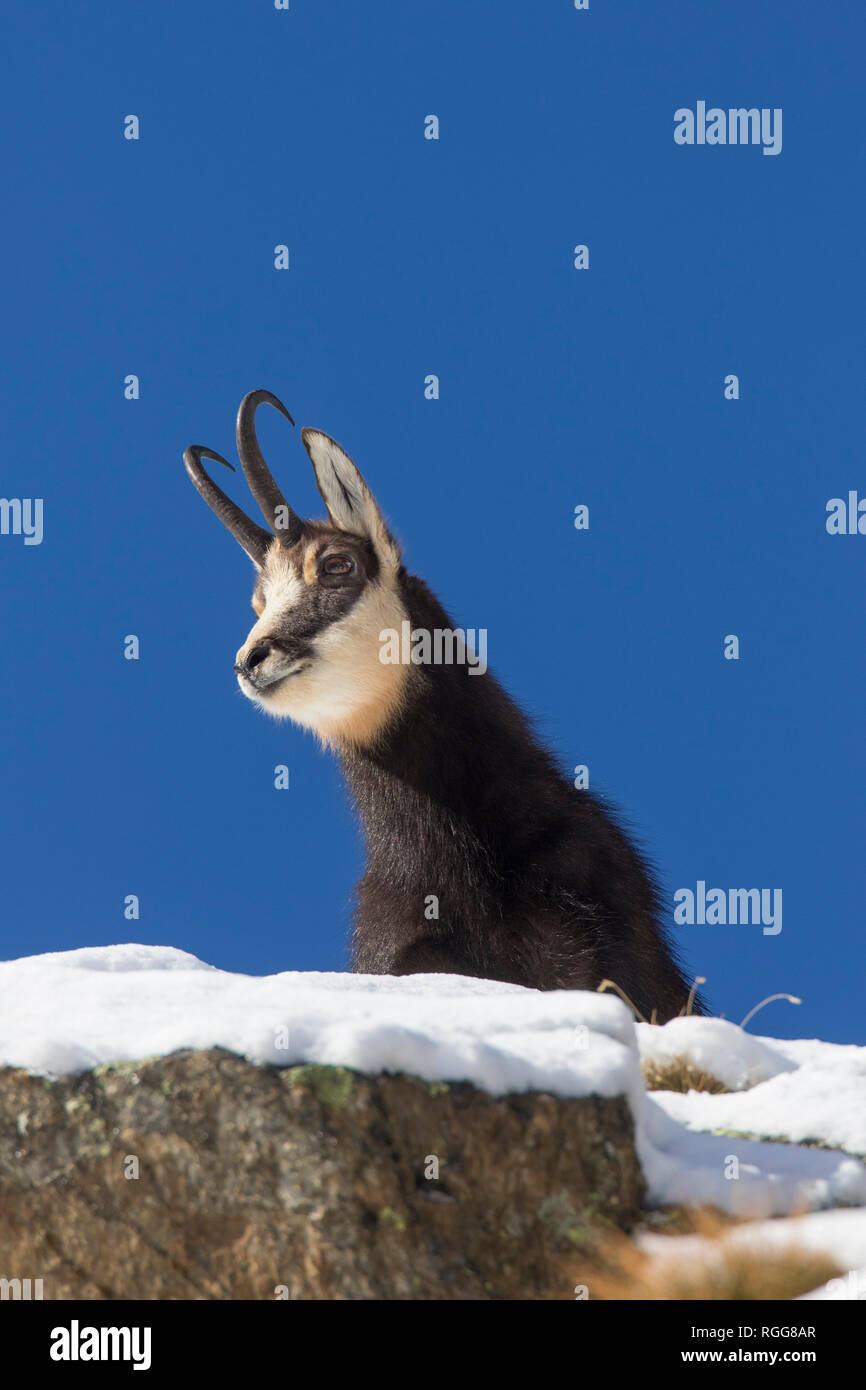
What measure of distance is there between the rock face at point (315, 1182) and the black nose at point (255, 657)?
4.28 m

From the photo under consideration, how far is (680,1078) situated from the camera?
6.29 meters

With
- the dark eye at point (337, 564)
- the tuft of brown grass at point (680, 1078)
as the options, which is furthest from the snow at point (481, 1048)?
the dark eye at point (337, 564)

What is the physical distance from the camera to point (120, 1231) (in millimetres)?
4801

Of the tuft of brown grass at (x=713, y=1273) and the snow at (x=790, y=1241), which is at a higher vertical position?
the snow at (x=790, y=1241)

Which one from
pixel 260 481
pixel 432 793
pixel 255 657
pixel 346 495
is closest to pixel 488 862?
pixel 432 793

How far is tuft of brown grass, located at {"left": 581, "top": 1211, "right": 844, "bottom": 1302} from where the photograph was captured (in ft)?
14.5

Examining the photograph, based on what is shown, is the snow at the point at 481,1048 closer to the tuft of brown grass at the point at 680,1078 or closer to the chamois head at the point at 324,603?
the tuft of brown grass at the point at 680,1078

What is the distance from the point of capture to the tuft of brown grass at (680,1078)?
20.6 ft

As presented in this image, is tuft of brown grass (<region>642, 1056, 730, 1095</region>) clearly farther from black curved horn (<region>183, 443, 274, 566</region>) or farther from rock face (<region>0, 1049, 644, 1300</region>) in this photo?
black curved horn (<region>183, 443, 274, 566</region>)

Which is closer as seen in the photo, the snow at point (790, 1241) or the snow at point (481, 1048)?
the snow at point (790, 1241)

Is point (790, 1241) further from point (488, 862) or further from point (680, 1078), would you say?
point (488, 862)

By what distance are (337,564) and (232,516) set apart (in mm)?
1107
